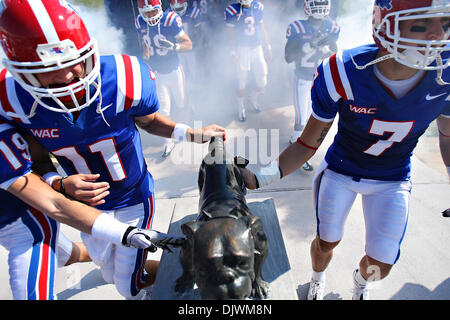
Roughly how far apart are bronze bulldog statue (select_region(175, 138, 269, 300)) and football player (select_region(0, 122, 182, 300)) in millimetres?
264

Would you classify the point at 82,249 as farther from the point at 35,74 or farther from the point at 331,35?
the point at 331,35

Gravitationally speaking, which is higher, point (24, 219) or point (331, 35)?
point (331, 35)

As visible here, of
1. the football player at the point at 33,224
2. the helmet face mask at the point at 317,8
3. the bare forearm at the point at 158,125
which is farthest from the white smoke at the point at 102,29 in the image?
the football player at the point at 33,224

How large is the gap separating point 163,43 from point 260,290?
3.71m

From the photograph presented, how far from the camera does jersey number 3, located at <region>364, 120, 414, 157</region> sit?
1.66 metres

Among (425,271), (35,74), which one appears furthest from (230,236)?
(425,271)

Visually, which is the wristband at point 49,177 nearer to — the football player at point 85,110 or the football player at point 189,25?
the football player at point 85,110

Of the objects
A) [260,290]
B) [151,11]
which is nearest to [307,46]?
[151,11]

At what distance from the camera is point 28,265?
173 cm

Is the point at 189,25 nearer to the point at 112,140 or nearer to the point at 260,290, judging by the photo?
the point at 112,140

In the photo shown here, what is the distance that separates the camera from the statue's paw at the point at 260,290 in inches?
67.6

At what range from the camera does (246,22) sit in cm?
502

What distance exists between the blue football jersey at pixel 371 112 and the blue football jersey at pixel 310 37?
2382 mm

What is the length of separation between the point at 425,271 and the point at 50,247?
305 cm
